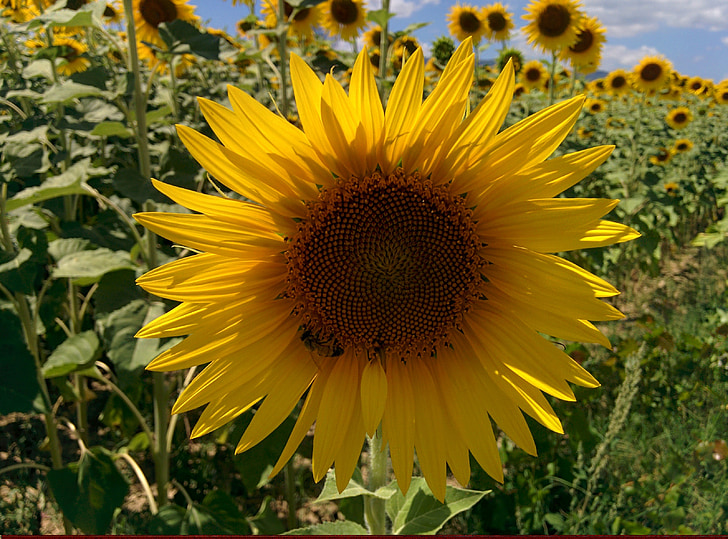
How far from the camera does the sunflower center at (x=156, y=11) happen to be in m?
3.87

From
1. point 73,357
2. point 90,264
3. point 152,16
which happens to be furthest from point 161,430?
point 152,16

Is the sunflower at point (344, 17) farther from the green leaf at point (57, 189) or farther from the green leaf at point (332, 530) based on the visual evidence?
the green leaf at point (332, 530)

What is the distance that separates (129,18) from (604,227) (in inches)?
77.7

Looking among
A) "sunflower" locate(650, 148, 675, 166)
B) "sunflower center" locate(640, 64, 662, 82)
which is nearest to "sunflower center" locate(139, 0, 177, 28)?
"sunflower" locate(650, 148, 675, 166)

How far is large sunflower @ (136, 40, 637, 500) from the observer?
44.5 inches

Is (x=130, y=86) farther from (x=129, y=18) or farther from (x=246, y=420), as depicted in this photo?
(x=246, y=420)

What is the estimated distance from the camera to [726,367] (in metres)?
3.66

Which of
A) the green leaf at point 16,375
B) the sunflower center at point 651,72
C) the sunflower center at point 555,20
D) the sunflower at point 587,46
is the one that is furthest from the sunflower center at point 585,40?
the green leaf at point 16,375

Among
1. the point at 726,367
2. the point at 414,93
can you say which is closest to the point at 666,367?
the point at 726,367

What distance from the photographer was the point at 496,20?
6.20 m

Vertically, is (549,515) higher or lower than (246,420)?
lower

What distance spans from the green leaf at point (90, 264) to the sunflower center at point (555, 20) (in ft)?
15.6

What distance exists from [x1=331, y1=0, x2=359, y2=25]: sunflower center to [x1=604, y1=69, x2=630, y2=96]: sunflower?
4.54m

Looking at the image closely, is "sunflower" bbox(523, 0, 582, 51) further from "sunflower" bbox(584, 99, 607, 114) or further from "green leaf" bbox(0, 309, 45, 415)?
"green leaf" bbox(0, 309, 45, 415)
